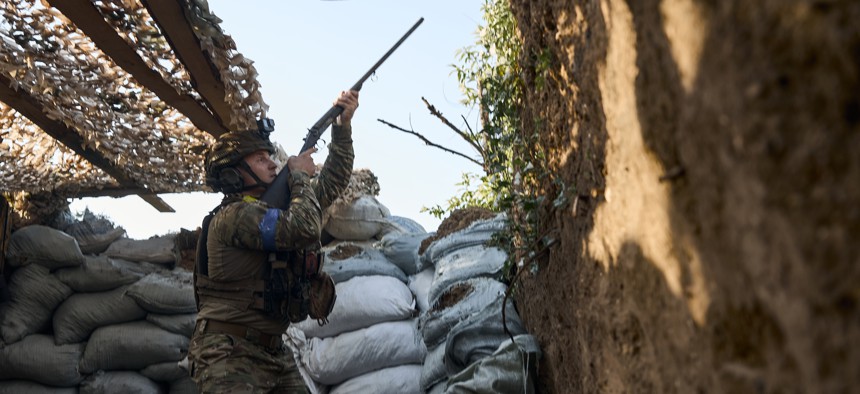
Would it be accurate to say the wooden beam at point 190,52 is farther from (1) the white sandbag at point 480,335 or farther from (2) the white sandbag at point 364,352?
(1) the white sandbag at point 480,335

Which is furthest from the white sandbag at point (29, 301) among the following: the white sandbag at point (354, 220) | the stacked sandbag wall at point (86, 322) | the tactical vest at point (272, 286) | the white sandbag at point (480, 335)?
the white sandbag at point (480, 335)

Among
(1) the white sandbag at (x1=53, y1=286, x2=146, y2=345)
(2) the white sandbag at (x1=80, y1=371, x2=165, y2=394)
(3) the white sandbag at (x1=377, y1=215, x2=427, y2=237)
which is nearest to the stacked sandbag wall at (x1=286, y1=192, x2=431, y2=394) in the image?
(3) the white sandbag at (x1=377, y1=215, x2=427, y2=237)

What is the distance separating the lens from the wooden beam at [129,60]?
3.45 metres

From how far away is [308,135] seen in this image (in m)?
3.94

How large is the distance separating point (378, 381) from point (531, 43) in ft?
8.11

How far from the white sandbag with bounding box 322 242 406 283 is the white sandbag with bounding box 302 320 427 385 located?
0.50 meters

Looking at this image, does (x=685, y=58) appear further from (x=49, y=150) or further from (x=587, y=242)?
(x=49, y=150)

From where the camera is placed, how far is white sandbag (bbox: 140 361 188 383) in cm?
563

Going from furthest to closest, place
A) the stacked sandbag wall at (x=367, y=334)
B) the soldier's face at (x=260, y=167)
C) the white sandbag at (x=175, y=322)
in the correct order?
the white sandbag at (x=175, y=322), the stacked sandbag wall at (x=367, y=334), the soldier's face at (x=260, y=167)

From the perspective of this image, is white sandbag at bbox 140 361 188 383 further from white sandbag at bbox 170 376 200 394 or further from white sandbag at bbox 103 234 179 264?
white sandbag at bbox 103 234 179 264

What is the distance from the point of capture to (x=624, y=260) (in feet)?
4.67

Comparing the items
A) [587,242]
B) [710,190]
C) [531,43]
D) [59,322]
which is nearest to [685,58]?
[710,190]

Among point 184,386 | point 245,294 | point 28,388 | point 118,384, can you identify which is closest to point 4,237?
point 28,388

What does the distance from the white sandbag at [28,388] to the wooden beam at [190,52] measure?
264 cm
